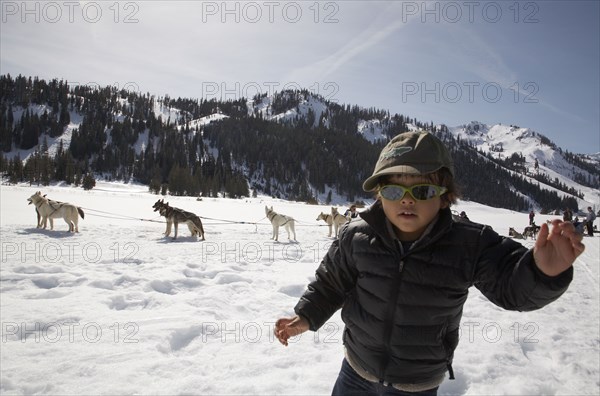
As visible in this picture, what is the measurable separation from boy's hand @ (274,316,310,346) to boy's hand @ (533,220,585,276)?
4.51 ft

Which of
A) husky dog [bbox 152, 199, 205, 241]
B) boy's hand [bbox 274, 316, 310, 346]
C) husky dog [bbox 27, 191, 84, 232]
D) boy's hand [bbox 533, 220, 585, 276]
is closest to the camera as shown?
boy's hand [bbox 533, 220, 585, 276]

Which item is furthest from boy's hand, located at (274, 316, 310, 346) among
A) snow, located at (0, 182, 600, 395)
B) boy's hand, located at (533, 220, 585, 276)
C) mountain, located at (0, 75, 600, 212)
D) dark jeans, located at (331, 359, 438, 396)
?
mountain, located at (0, 75, 600, 212)

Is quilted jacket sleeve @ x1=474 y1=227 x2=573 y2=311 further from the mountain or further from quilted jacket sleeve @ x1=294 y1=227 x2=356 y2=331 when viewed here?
the mountain

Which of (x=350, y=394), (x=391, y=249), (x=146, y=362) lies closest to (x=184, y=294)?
(x=146, y=362)

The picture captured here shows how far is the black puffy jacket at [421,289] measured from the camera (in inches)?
72.2

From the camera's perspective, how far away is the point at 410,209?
1991mm

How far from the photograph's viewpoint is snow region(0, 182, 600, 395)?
337cm

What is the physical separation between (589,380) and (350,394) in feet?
12.3

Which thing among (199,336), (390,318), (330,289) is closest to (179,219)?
(199,336)

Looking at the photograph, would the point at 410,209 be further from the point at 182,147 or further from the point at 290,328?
the point at 182,147

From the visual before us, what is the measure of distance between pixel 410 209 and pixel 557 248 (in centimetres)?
72

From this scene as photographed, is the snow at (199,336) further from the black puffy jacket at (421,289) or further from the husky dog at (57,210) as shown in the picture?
the husky dog at (57,210)

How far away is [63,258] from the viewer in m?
7.75

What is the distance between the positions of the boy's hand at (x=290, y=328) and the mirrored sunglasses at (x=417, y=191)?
1008 millimetres
